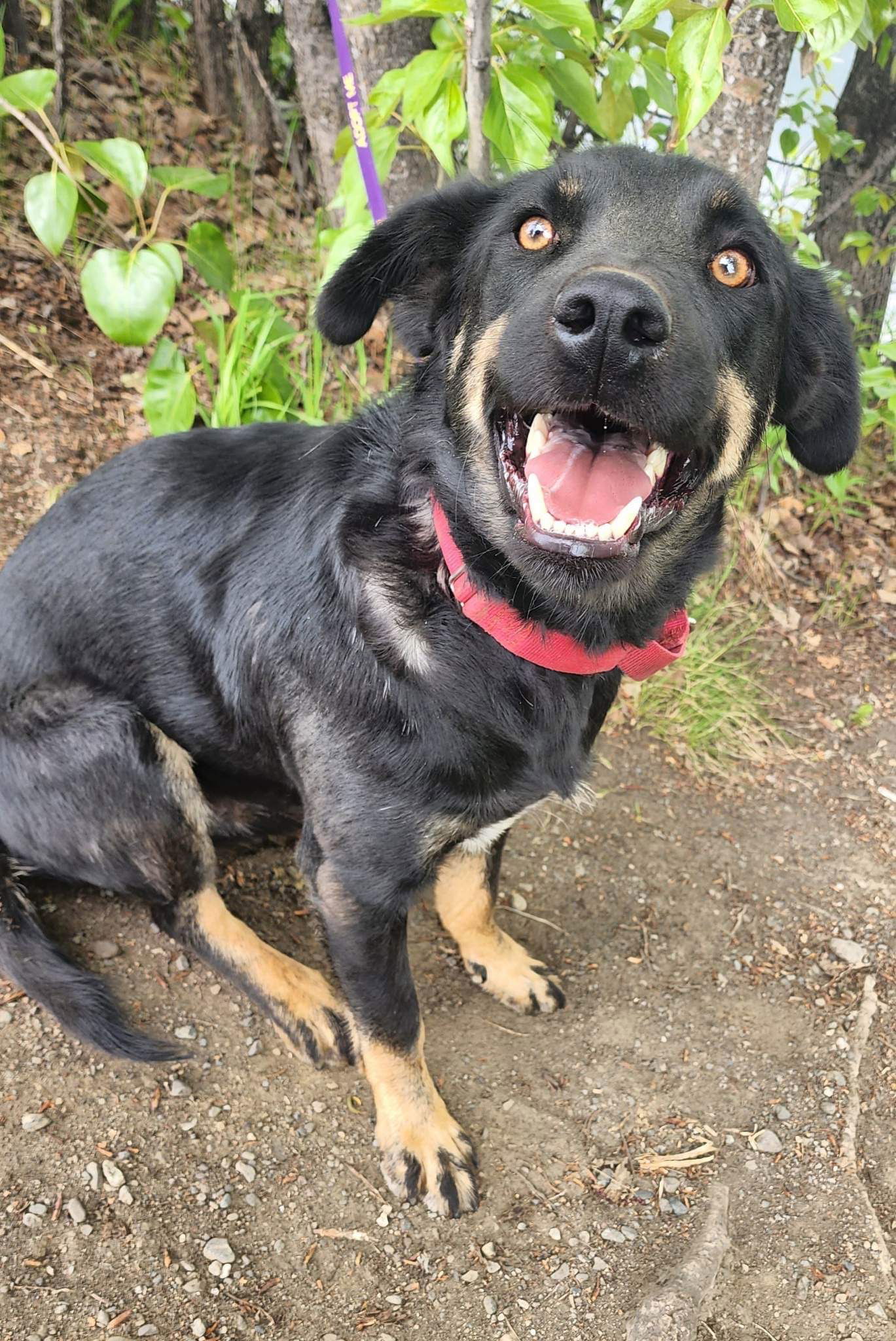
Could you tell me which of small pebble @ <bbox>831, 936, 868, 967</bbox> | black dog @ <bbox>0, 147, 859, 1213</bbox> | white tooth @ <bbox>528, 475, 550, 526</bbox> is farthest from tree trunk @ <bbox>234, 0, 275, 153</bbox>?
small pebble @ <bbox>831, 936, 868, 967</bbox>

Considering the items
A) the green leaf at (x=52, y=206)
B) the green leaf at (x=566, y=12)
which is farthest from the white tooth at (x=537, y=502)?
the green leaf at (x=52, y=206)

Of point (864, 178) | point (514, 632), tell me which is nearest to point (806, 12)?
point (514, 632)

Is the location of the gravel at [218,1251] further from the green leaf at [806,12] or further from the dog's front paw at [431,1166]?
the green leaf at [806,12]

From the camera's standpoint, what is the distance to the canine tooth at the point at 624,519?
1.93 meters

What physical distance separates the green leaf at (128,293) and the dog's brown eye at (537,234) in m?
1.54

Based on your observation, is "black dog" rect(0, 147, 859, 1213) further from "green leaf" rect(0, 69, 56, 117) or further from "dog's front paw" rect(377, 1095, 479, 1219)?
"green leaf" rect(0, 69, 56, 117)

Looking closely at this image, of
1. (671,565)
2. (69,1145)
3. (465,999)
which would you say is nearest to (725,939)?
(465,999)

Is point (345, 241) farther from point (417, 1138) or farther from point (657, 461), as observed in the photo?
point (417, 1138)

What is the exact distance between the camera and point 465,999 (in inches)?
118

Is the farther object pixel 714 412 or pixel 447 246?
pixel 447 246

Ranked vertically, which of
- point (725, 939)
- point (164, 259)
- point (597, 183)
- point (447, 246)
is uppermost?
point (597, 183)

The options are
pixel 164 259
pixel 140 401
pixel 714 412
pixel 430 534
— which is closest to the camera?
pixel 714 412

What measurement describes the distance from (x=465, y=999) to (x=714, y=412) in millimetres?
1924

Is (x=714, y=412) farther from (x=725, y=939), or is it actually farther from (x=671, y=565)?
(x=725, y=939)
